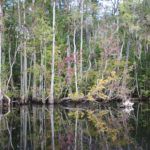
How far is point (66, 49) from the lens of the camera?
34.3m

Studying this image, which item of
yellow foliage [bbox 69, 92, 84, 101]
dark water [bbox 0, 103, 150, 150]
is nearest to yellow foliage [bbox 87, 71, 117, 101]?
yellow foliage [bbox 69, 92, 84, 101]

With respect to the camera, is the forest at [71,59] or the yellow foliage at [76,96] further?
the yellow foliage at [76,96]

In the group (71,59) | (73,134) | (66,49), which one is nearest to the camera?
(73,134)

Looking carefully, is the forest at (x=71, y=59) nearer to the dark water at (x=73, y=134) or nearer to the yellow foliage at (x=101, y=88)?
the yellow foliage at (x=101, y=88)

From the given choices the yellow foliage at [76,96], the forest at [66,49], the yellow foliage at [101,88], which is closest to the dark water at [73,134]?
the forest at [66,49]

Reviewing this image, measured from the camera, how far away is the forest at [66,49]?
30.3 metres

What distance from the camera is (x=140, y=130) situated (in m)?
16.0

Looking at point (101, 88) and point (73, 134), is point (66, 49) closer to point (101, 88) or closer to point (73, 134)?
point (101, 88)

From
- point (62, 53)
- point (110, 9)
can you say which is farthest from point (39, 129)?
point (110, 9)

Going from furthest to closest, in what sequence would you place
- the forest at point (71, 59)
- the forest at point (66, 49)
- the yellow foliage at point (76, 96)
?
the yellow foliage at point (76, 96)
the forest at point (66, 49)
the forest at point (71, 59)

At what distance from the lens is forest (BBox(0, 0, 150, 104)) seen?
99.3ft

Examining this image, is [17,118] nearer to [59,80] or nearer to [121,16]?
[59,80]

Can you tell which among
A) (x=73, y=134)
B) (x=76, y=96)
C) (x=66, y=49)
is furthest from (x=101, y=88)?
(x=73, y=134)

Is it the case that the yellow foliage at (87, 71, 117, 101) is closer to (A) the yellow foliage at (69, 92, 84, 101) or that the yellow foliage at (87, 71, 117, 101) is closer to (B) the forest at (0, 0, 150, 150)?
(B) the forest at (0, 0, 150, 150)
